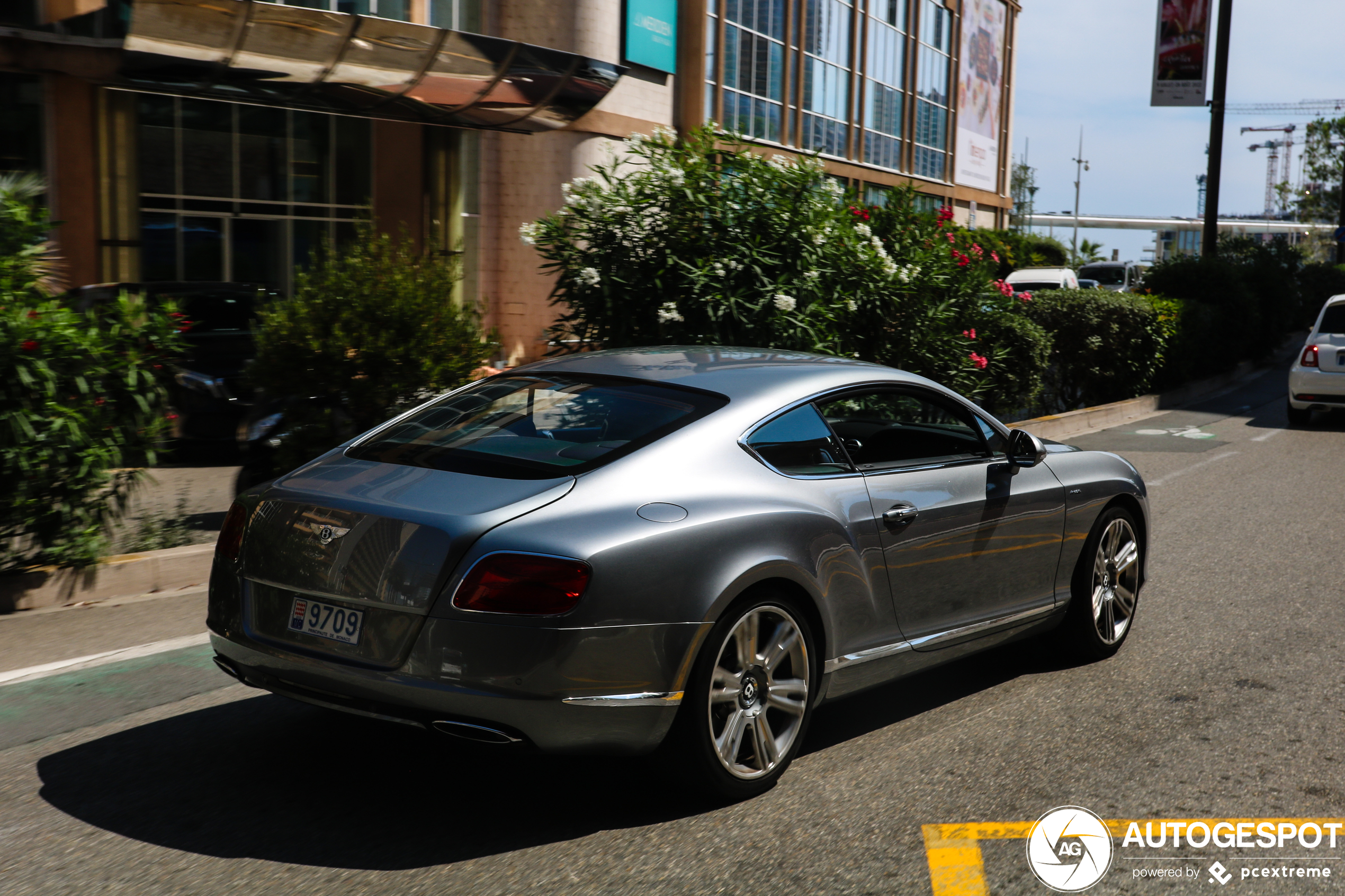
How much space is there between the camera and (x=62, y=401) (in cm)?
675

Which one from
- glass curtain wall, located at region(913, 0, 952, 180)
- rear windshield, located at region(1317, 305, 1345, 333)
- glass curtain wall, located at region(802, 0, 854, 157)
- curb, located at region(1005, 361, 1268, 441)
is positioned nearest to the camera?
curb, located at region(1005, 361, 1268, 441)

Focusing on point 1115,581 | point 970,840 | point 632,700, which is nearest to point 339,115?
point 1115,581

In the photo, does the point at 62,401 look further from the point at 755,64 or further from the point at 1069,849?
the point at 755,64

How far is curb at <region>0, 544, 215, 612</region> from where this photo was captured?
6586 millimetres

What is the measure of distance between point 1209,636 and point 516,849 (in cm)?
418

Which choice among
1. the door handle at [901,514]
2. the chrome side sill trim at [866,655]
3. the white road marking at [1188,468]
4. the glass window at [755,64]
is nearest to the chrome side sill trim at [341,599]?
the chrome side sill trim at [866,655]

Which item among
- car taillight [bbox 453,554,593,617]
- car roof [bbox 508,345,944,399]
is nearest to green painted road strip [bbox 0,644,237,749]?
car roof [bbox 508,345,944,399]

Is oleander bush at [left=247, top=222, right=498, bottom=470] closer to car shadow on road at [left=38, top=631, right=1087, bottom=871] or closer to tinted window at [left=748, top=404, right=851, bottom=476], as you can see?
car shadow on road at [left=38, top=631, right=1087, bottom=871]

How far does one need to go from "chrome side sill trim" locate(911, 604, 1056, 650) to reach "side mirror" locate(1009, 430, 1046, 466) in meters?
0.64

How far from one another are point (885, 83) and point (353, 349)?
1419 inches

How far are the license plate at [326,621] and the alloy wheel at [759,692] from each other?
1104mm

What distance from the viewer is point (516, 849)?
374 centimetres

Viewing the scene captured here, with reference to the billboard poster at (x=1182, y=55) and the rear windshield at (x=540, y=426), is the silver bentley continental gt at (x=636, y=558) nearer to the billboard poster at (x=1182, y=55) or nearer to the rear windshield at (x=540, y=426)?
the rear windshield at (x=540, y=426)

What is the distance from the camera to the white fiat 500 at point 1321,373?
55.5 ft
